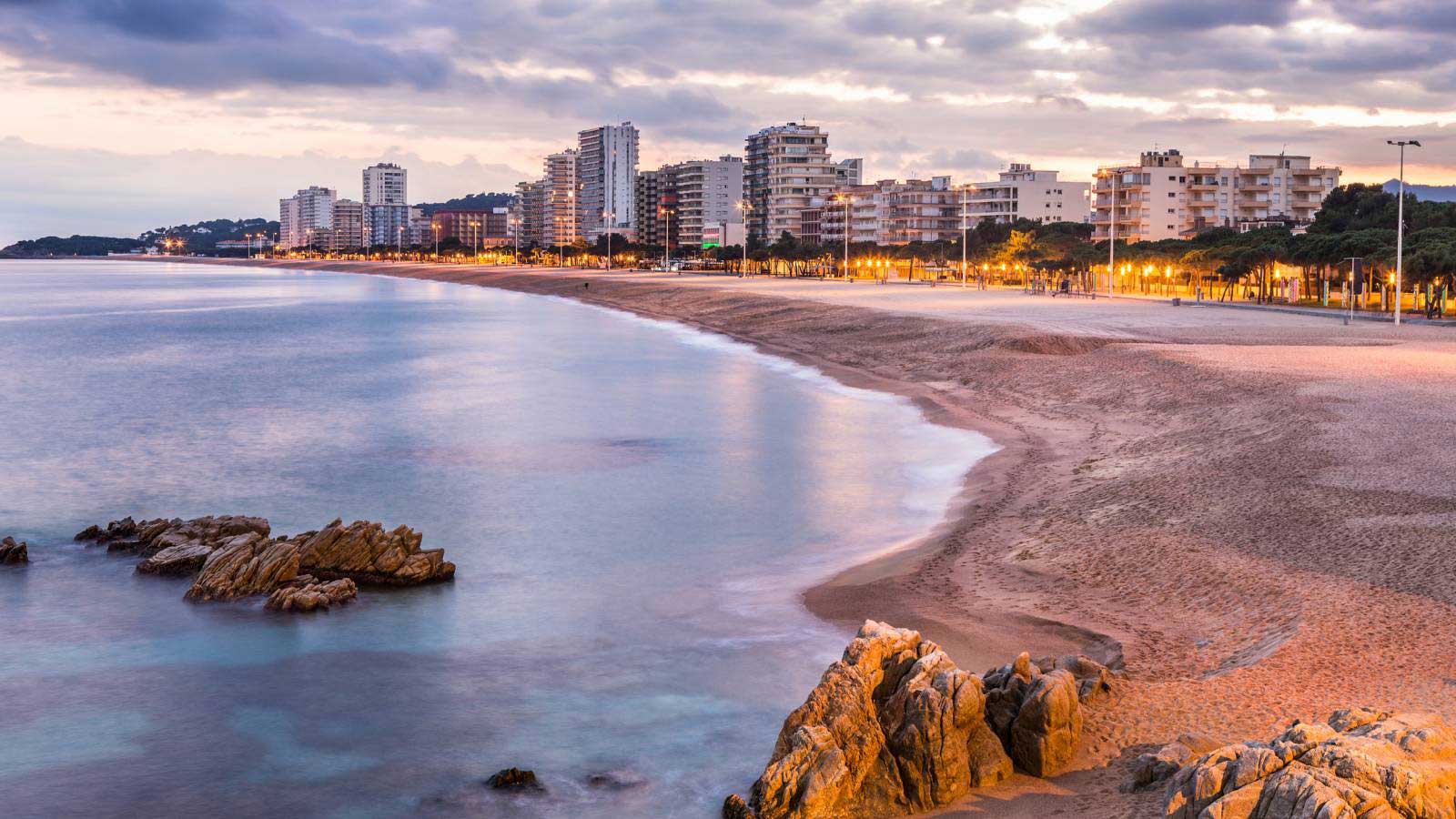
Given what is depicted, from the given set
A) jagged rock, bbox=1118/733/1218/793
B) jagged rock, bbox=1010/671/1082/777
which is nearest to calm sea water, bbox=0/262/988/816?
jagged rock, bbox=1010/671/1082/777

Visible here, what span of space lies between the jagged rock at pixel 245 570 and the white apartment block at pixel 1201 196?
115171 mm

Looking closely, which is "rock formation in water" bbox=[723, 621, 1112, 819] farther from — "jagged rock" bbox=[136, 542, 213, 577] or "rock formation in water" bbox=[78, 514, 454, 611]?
"jagged rock" bbox=[136, 542, 213, 577]

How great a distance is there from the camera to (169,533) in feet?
57.0

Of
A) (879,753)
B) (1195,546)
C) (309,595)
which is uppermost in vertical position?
(1195,546)

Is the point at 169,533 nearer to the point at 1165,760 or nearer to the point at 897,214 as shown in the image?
the point at 1165,760

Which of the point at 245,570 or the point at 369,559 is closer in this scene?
the point at 245,570

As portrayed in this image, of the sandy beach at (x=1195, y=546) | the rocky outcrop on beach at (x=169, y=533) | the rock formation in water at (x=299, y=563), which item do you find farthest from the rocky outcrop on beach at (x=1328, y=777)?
the rocky outcrop on beach at (x=169, y=533)

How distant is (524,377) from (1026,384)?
1909 centimetres

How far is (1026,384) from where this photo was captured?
1190 inches

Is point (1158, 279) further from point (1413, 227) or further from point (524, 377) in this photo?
point (524, 377)

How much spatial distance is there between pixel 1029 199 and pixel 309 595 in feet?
504

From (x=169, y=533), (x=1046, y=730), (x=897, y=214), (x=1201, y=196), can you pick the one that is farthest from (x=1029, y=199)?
(x=1046, y=730)

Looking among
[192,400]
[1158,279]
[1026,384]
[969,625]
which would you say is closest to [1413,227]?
[1158,279]

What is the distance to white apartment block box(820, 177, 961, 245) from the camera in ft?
563
